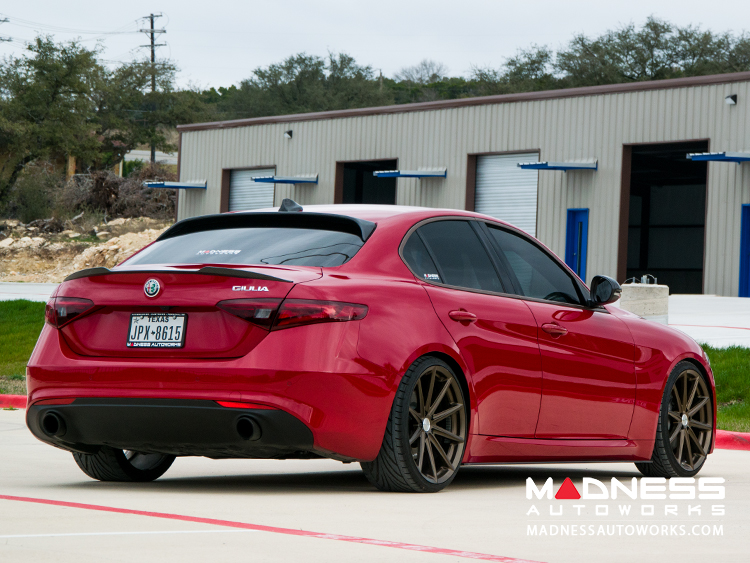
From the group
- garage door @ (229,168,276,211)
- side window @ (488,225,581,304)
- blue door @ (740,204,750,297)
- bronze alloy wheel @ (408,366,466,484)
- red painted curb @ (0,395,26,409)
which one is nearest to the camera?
bronze alloy wheel @ (408,366,466,484)

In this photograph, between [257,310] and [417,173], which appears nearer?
[257,310]

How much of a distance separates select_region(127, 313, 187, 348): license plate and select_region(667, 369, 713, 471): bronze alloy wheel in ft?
11.5

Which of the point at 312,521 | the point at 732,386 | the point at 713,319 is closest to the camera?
the point at 312,521

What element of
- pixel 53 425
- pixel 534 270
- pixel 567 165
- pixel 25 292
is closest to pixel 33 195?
pixel 25 292

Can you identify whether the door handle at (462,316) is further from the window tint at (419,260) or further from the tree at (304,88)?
the tree at (304,88)

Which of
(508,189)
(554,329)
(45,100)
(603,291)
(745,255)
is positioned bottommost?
(554,329)

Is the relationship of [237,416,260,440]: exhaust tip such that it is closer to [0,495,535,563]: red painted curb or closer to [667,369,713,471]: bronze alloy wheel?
[0,495,535,563]: red painted curb

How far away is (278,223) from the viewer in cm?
652

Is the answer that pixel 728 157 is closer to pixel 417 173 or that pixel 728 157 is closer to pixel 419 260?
pixel 417 173

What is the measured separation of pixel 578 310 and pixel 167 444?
8.94 ft

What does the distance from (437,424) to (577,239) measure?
31829mm

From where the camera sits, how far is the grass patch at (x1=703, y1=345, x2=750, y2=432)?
12328mm

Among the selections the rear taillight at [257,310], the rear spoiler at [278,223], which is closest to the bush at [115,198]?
the rear spoiler at [278,223]

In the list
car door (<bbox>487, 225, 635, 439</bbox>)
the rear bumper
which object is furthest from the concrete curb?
the rear bumper
